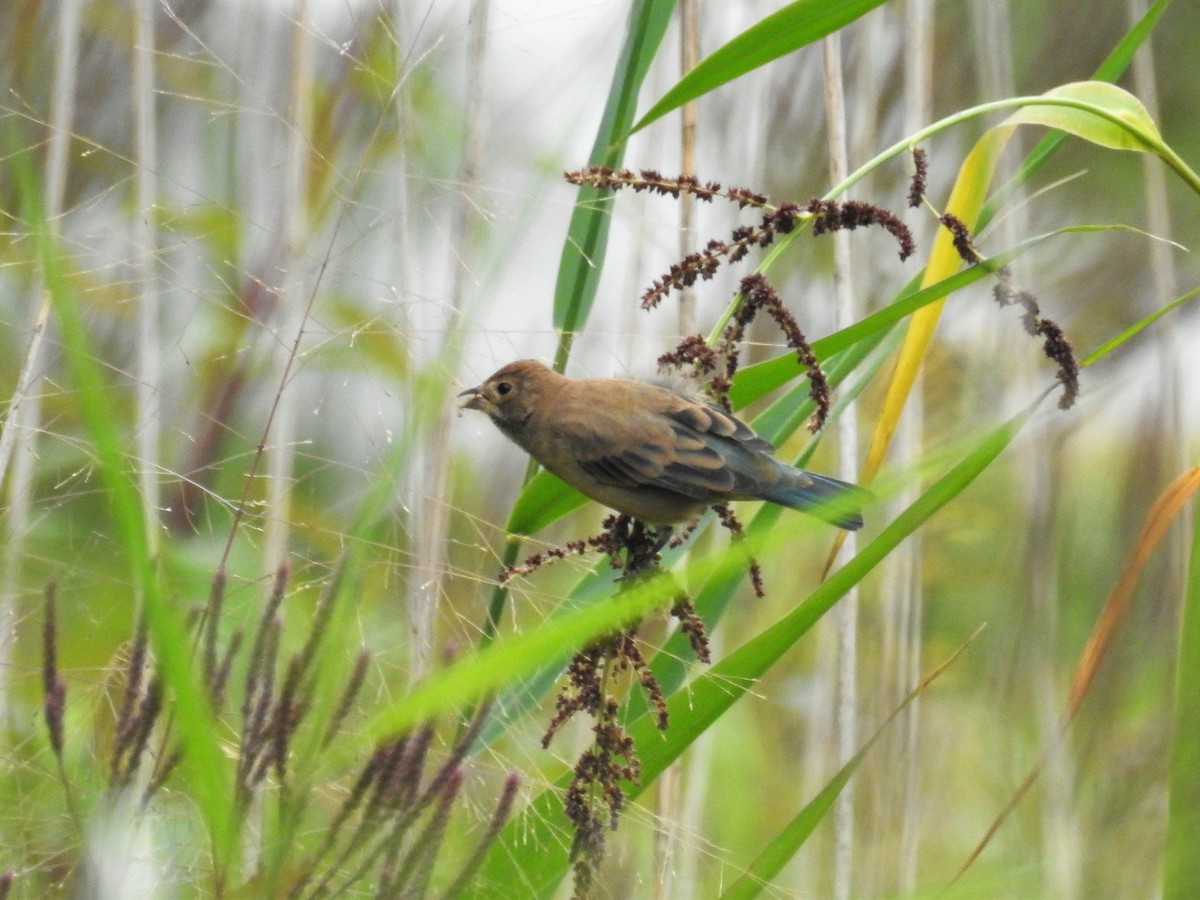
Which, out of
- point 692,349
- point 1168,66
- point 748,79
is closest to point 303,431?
point 748,79

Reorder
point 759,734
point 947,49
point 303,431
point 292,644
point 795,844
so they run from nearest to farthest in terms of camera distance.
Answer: point 795,844 < point 292,644 < point 303,431 < point 759,734 < point 947,49

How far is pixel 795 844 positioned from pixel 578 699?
30cm

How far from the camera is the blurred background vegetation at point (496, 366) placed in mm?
2078

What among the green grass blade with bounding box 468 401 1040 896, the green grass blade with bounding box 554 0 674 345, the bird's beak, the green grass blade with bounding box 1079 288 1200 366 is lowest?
the green grass blade with bounding box 468 401 1040 896

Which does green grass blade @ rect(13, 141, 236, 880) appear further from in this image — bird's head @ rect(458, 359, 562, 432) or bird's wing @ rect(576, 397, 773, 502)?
bird's head @ rect(458, 359, 562, 432)

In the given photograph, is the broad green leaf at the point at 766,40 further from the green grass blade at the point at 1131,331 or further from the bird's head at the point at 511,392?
the bird's head at the point at 511,392

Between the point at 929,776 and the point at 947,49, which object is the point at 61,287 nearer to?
the point at 929,776

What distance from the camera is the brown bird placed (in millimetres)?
2295

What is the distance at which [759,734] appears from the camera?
12.7 ft

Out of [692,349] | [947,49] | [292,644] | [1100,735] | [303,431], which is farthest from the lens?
[947,49]

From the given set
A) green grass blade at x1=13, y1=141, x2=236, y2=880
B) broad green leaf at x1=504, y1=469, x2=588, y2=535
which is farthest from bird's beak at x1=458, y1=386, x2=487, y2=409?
green grass blade at x1=13, y1=141, x2=236, y2=880

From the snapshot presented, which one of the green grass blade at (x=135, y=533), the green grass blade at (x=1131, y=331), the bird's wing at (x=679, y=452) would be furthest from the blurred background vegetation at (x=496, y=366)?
the green grass blade at (x=135, y=533)

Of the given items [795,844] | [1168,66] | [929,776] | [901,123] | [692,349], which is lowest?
[929,776]

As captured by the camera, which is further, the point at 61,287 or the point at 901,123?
the point at 901,123
